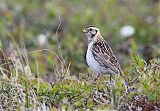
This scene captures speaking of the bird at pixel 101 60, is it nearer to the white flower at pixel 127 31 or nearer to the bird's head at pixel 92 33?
the bird's head at pixel 92 33

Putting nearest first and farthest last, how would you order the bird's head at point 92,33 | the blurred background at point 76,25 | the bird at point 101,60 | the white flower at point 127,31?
the bird at point 101,60
the bird's head at point 92,33
the blurred background at point 76,25
the white flower at point 127,31

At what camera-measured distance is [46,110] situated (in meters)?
5.58

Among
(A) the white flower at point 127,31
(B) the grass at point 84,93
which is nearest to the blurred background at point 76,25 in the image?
(A) the white flower at point 127,31

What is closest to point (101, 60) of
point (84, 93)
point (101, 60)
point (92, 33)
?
point (101, 60)

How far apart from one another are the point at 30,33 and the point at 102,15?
1.93 metres

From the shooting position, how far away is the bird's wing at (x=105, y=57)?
6.63m

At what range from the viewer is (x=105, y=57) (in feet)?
22.0

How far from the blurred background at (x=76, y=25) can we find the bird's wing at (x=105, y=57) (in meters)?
3.47

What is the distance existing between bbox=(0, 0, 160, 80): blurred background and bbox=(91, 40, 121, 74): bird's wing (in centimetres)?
347

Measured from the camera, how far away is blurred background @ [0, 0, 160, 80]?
1101 cm

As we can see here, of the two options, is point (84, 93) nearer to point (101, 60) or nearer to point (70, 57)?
point (101, 60)

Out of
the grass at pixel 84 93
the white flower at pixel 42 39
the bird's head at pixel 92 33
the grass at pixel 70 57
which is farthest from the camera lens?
the white flower at pixel 42 39

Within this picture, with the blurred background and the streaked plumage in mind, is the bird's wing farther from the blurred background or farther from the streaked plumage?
the blurred background

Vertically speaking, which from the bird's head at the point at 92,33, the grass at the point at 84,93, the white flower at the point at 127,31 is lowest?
the grass at the point at 84,93
